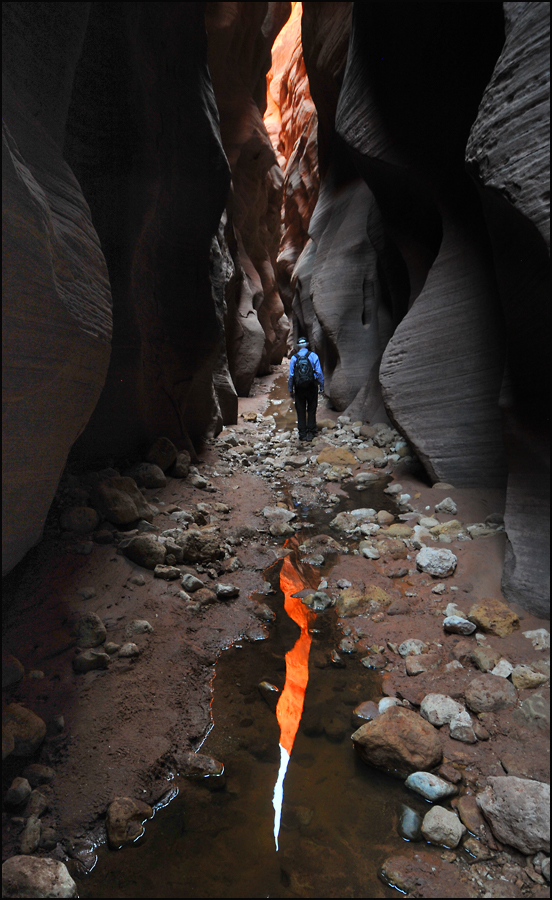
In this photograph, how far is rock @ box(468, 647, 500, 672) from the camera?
222cm

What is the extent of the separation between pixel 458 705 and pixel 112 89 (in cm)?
498

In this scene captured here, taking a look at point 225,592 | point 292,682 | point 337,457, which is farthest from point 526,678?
point 337,457

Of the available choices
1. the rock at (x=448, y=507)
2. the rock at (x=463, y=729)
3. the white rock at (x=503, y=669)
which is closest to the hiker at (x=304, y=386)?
the rock at (x=448, y=507)

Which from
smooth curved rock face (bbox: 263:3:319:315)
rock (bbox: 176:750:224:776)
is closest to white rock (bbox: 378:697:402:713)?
rock (bbox: 176:750:224:776)

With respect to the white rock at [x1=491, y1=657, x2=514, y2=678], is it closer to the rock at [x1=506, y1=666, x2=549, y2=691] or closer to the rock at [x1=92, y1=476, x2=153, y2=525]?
the rock at [x1=506, y1=666, x2=549, y2=691]

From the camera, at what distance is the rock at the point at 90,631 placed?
2416 mm

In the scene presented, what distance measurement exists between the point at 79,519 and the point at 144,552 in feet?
1.87

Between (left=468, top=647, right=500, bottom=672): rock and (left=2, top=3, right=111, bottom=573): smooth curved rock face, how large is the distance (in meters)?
2.16

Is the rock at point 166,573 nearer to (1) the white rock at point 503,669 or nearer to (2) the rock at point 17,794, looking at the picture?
(2) the rock at point 17,794

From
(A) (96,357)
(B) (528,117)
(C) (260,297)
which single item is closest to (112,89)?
(A) (96,357)

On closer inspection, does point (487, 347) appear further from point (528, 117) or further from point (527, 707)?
point (527, 707)

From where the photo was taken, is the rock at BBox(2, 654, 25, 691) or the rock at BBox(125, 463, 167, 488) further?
the rock at BBox(125, 463, 167, 488)

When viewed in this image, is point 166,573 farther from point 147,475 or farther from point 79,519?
point 147,475

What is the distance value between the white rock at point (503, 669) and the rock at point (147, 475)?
3.44 meters
